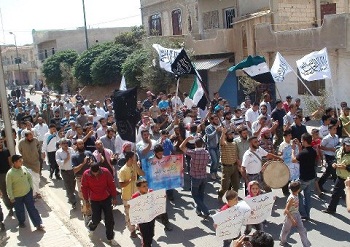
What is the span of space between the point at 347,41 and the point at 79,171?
11.9 meters

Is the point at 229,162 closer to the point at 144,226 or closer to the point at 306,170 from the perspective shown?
the point at 306,170

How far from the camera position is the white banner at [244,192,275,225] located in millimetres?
6578

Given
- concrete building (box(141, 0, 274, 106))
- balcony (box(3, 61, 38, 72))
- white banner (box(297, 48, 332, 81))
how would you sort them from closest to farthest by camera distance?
white banner (box(297, 48, 332, 81)) → concrete building (box(141, 0, 274, 106)) → balcony (box(3, 61, 38, 72))

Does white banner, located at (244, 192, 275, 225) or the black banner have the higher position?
the black banner

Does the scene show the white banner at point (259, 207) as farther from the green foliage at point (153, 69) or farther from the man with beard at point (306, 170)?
the green foliage at point (153, 69)

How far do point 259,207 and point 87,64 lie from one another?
29039 millimetres

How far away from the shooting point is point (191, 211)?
889cm

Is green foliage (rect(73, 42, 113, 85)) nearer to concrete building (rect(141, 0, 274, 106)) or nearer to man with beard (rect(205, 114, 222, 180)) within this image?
concrete building (rect(141, 0, 274, 106))

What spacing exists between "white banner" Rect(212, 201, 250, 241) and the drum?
1652 mm

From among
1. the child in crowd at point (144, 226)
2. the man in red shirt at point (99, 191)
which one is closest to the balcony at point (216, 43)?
the man in red shirt at point (99, 191)

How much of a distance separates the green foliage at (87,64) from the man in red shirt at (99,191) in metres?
27.1

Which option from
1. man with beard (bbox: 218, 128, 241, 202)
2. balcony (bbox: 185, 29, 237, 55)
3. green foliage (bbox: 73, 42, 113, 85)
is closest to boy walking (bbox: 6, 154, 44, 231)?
man with beard (bbox: 218, 128, 241, 202)

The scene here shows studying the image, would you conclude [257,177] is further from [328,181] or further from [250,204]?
[328,181]

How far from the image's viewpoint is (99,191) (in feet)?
24.0
